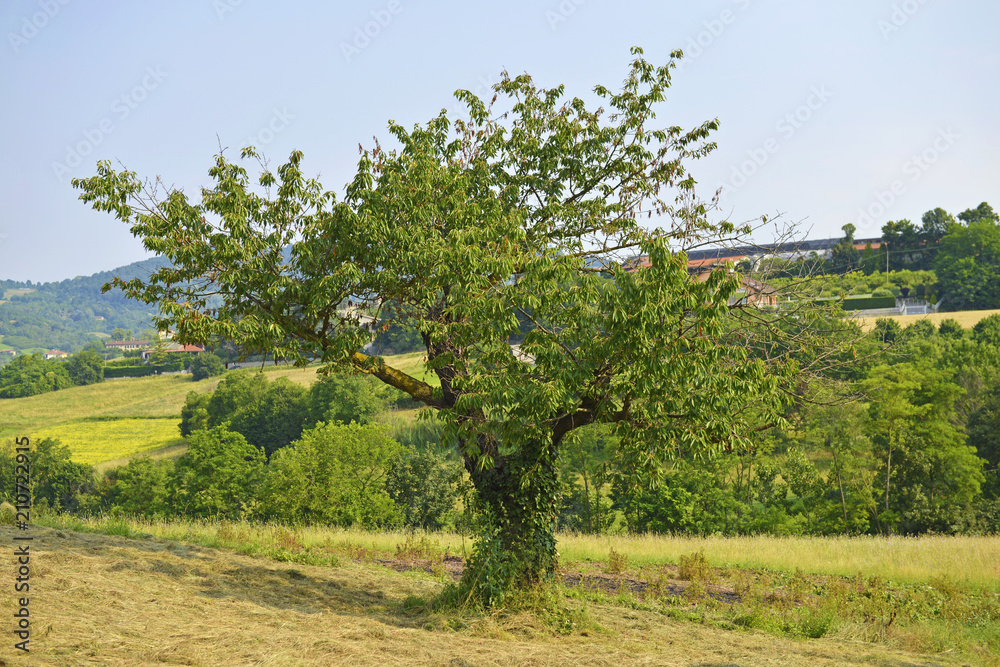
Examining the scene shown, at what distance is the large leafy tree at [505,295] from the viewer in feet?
28.5

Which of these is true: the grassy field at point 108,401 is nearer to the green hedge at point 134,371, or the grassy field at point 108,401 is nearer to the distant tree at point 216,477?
the green hedge at point 134,371

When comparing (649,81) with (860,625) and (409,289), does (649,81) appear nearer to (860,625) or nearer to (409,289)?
(409,289)

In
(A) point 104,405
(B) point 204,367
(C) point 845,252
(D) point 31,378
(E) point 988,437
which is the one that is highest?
(C) point 845,252

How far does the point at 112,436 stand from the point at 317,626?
9589 centimetres

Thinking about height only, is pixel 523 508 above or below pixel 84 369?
below

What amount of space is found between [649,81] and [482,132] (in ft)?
A: 10.5

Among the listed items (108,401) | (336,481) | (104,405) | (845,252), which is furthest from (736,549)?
(108,401)

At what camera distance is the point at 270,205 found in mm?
11094

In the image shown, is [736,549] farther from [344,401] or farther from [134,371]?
[134,371]

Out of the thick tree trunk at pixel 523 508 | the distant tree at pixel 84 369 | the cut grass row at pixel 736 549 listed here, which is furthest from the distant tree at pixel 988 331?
the distant tree at pixel 84 369

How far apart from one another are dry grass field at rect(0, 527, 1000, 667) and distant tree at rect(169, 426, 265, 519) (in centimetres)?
2974

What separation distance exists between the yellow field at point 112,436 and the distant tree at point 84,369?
32.4 m

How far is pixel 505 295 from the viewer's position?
29.2ft

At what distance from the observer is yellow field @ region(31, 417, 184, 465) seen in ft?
263
